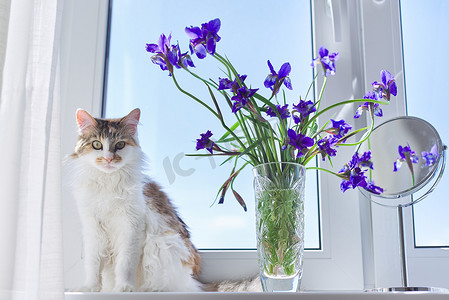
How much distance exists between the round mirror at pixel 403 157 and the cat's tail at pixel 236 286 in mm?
359

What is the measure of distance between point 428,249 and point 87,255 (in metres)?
0.87

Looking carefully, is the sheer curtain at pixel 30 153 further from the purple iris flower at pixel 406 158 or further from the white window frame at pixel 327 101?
the purple iris flower at pixel 406 158

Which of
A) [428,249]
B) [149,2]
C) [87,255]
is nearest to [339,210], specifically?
[428,249]

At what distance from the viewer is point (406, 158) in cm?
120

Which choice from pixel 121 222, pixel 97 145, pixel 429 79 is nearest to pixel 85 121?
pixel 97 145

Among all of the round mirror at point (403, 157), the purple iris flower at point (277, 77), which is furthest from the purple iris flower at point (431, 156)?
the purple iris flower at point (277, 77)

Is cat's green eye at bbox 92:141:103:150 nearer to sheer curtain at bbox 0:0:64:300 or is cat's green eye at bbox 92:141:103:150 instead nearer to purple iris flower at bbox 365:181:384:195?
sheer curtain at bbox 0:0:64:300

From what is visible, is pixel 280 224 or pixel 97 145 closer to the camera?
pixel 280 224

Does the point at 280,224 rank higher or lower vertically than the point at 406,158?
lower

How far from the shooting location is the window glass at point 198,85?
1372 mm

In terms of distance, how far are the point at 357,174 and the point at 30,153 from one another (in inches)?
26.8

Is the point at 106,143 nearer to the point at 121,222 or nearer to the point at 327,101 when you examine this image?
the point at 121,222

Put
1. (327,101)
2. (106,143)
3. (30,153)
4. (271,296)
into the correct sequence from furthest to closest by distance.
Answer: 1. (327,101)
2. (106,143)
3. (271,296)
4. (30,153)

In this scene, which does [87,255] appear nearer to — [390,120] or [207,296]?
[207,296]
